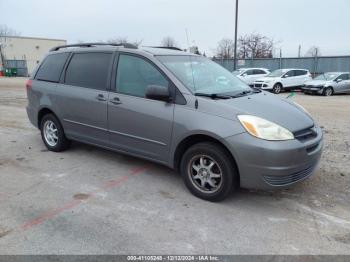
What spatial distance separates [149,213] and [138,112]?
1393mm

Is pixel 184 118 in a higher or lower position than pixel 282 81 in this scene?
higher

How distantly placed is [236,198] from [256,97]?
1.36 metres

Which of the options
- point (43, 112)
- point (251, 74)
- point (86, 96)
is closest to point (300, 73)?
point (251, 74)

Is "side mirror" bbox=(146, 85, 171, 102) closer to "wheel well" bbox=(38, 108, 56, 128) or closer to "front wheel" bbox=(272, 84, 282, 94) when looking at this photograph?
"wheel well" bbox=(38, 108, 56, 128)

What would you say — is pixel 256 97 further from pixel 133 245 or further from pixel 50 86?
pixel 50 86

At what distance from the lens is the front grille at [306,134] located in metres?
3.87

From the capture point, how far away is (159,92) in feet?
13.8

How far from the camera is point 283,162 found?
365 centimetres

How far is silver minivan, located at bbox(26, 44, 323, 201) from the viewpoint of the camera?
374cm

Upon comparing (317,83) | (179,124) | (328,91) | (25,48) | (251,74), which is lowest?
(328,91)

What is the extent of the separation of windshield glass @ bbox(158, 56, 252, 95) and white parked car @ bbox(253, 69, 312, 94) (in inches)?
644

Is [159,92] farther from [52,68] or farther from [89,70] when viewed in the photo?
[52,68]

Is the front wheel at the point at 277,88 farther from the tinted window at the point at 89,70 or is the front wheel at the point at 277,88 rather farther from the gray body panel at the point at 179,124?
the tinted window at the point at 89,70

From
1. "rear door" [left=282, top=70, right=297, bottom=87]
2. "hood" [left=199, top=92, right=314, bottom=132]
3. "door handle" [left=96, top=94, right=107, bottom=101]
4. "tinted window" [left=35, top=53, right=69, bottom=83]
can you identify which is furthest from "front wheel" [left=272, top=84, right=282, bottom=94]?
"door handle" [left=96, top=94, right=107, bottom=101]
